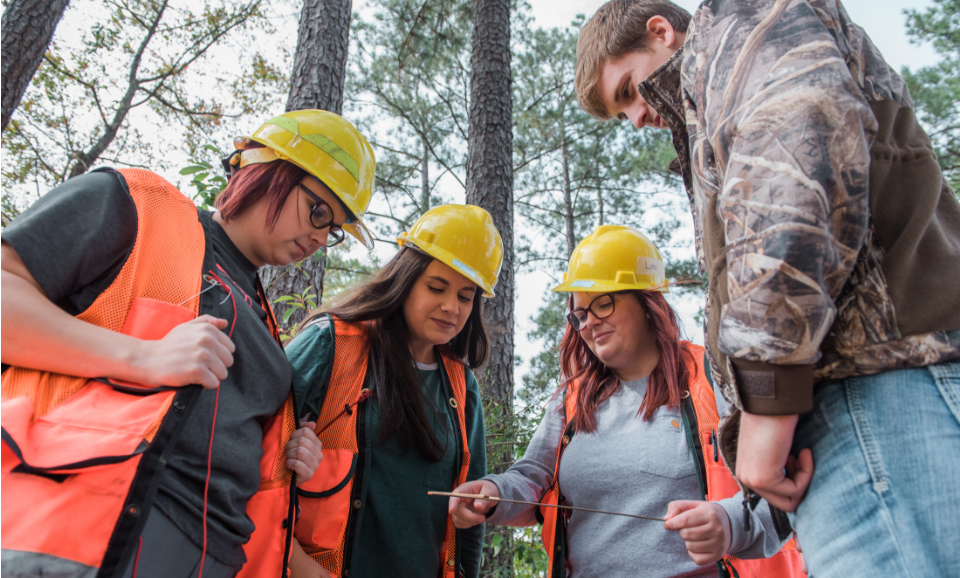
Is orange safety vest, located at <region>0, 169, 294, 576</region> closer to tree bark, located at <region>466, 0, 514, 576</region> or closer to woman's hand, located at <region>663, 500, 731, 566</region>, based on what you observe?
woman's hand, located at <region>663, 500, 731, 566</region>

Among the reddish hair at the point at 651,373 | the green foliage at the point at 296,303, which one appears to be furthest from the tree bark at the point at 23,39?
the reddish hair at the point at 651,373

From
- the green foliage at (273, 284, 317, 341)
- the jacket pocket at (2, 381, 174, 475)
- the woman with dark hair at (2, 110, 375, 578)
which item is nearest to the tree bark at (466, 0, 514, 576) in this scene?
the green foliage at (273, 284, 317, 341)

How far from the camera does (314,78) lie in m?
4.04

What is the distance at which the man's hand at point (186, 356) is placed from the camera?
120cm

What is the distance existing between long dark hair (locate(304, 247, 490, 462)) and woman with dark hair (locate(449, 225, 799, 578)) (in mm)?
303

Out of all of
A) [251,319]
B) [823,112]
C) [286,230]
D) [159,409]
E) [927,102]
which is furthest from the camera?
[927,102]

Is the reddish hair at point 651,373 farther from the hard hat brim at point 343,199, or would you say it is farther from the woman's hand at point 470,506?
the hard hat brim at point 343,199

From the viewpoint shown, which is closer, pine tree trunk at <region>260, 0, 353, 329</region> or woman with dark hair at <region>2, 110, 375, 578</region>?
woman with dark hair at <region>2, 110, 375, 578</region>

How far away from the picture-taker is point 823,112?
0.93 meters

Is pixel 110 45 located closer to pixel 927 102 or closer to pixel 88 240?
pixel 88 240

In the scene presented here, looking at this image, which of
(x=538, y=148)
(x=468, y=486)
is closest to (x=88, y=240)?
(x=468, y=486)

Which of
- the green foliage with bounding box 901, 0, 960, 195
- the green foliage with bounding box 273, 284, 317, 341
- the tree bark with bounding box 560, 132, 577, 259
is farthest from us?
the tree bark with bounding box 560, 132, 577, 259

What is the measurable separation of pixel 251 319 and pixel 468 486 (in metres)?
1.04

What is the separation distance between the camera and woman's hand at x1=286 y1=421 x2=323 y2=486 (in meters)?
1.72
